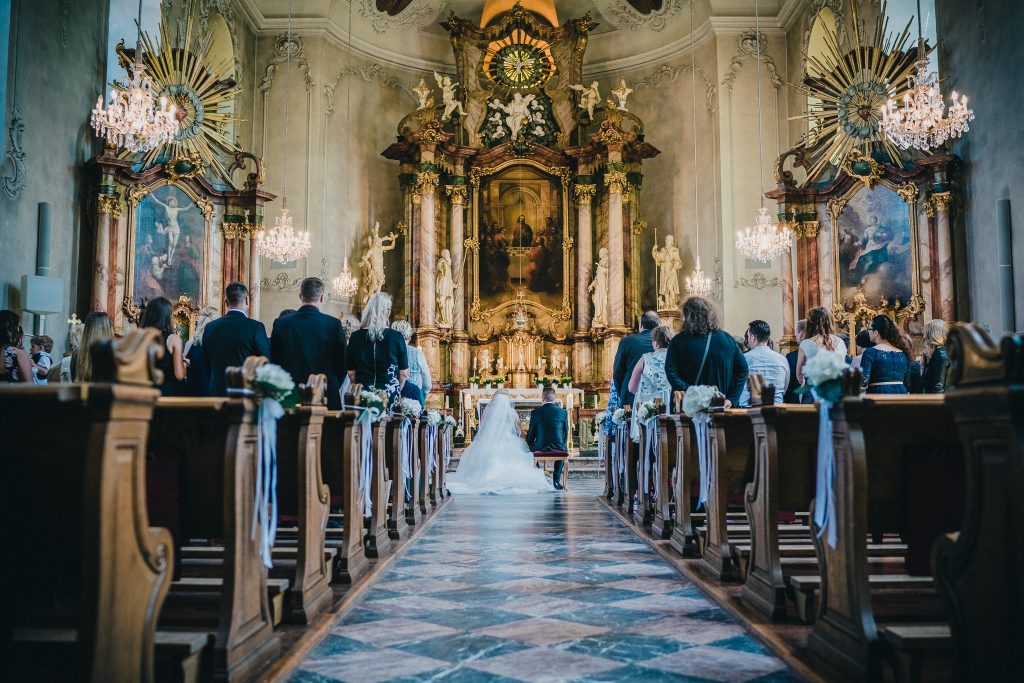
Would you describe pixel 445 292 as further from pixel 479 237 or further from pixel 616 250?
pixel 616 250

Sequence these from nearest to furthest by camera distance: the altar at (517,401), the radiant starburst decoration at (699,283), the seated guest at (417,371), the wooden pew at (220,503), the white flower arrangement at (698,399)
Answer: the wooden pew at (220,503) < the white flower arrangement at (698,399) < the seated guest at (417,371) < the radiant starburst decoration at (699,283) < the altar at (517,401)

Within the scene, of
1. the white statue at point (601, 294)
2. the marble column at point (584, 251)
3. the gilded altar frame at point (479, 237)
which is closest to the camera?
the white statue at point (601, 294)

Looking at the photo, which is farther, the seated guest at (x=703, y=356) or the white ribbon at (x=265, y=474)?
the seated guest at (x=703, y=356)

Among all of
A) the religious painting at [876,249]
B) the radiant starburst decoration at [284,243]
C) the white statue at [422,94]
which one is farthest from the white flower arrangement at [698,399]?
the white statue at [422,94]

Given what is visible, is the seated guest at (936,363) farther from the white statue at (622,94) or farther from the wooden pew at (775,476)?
the white statue at (622,94)

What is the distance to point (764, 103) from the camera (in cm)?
1611

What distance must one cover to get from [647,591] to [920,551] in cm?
136

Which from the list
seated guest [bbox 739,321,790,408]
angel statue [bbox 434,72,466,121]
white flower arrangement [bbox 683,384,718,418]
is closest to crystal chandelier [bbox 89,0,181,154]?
seated guest [bbox 739,321,790,408]

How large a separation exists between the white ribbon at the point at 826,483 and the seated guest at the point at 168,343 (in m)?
3.37

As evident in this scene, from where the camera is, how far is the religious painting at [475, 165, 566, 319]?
1792 centimetres

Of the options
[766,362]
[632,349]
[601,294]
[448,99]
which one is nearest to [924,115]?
[632,349]

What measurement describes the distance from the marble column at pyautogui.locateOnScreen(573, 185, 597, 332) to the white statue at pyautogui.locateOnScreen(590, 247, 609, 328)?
0.72ft

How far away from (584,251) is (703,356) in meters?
11.9

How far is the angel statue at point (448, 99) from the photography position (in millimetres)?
17531
